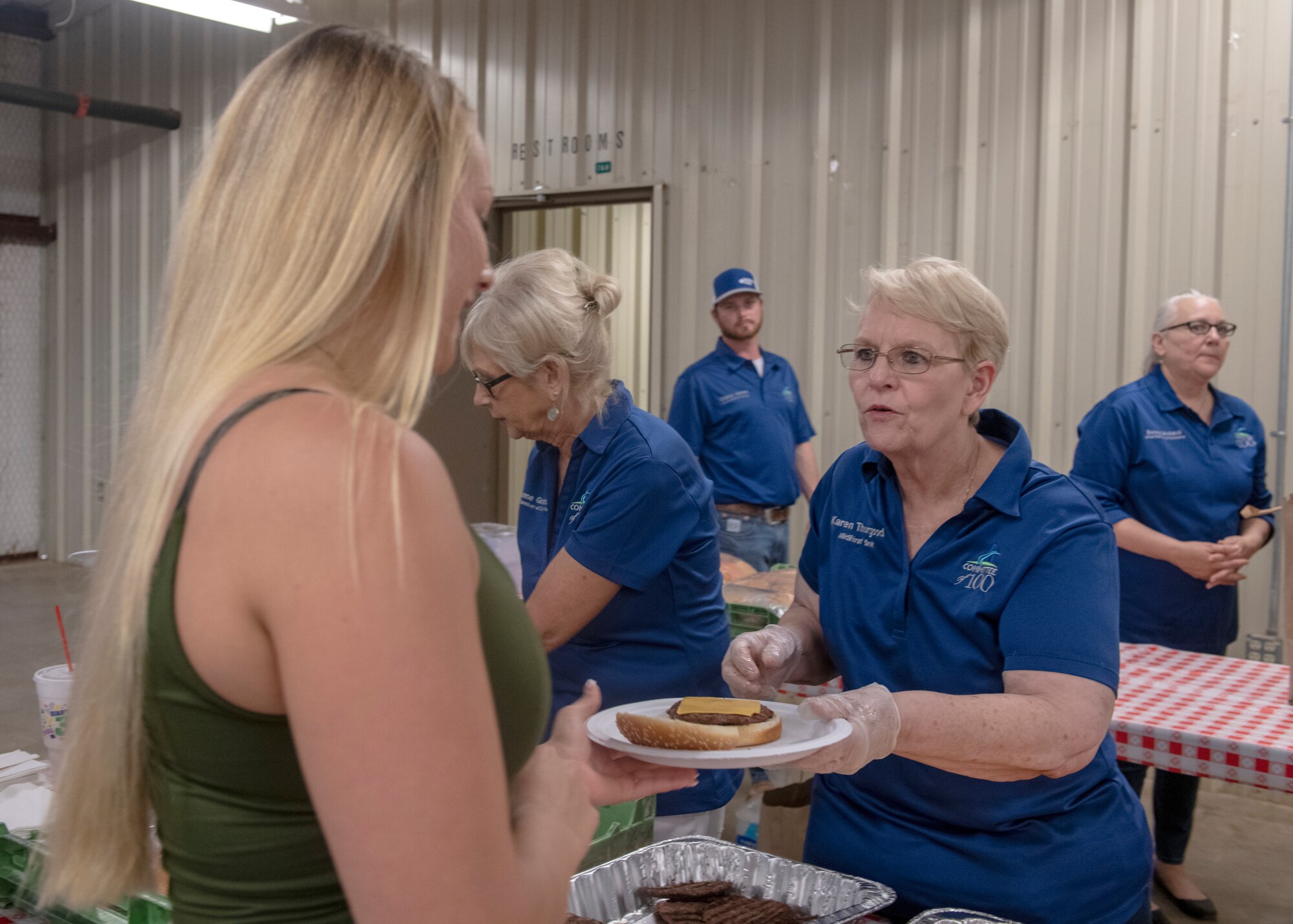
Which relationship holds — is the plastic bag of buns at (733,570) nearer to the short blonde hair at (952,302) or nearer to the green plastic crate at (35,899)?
the short blonde hair at (952,302)

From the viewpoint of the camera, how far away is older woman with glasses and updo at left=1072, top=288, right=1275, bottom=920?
3.73 metres

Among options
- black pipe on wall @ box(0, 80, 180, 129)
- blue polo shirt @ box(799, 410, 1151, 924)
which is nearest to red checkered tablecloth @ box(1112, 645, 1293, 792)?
blue polo shirt @ box(799, 410, 1151, 924)

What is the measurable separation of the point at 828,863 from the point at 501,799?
3.87ft

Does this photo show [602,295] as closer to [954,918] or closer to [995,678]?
[995,678]

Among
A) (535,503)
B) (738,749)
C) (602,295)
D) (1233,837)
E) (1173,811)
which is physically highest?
(602,295)

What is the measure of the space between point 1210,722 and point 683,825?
1268mm

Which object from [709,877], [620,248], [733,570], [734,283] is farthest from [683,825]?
[620,248]

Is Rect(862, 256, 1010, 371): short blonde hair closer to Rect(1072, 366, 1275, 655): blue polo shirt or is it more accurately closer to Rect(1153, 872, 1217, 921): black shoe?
Rect(1072, 366, 1275, 655): blue polo shirt

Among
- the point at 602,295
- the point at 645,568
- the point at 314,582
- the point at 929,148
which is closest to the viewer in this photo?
the point at 314,582

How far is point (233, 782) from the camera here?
80 cm

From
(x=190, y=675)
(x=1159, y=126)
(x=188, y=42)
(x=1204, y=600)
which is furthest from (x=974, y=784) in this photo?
(x=188, y=42)

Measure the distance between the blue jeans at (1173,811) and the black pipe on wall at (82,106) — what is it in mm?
8985

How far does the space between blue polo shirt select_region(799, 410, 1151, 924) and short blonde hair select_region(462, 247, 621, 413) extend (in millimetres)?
807

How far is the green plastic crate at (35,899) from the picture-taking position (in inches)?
52.8
